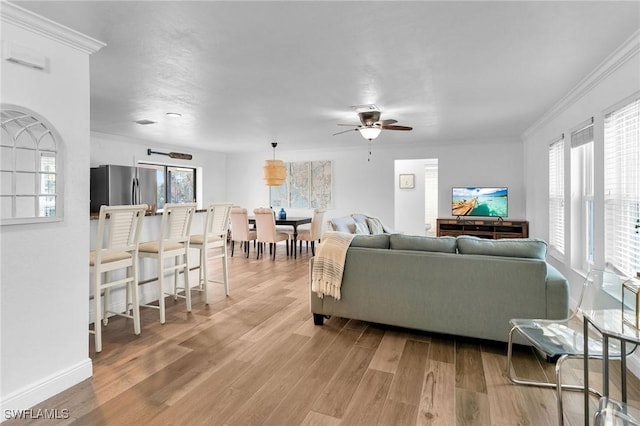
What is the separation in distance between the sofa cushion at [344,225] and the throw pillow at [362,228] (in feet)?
0.18

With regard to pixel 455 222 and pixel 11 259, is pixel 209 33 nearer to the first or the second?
pixel 11 259

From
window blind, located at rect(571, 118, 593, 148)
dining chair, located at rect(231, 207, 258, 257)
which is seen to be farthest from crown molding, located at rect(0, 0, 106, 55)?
dining chair, located at rect(231, 207, 258, 257)

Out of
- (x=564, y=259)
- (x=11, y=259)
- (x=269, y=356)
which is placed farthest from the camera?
(x=564, y=259)

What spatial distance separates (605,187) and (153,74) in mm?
4016

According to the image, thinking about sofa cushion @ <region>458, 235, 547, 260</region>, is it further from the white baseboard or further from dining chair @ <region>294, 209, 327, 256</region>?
dining chair @ <region>294, 209, 327, 256</region>

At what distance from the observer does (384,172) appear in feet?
25.7

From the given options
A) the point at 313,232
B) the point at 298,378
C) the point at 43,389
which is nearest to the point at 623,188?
the point at 298,378

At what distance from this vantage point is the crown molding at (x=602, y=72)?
97.1 inches

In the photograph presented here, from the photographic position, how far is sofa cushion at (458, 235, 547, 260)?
9.10ft

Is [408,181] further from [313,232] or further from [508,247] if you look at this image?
[508,247]

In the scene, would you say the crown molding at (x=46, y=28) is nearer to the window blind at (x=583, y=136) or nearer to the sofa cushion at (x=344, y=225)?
the sofa cushion at (x=344, y=225)

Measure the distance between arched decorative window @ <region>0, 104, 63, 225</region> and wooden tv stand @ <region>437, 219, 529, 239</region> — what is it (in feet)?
19.9

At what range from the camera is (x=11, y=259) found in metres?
2.03

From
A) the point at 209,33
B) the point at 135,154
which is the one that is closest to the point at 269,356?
the point at 209,33
